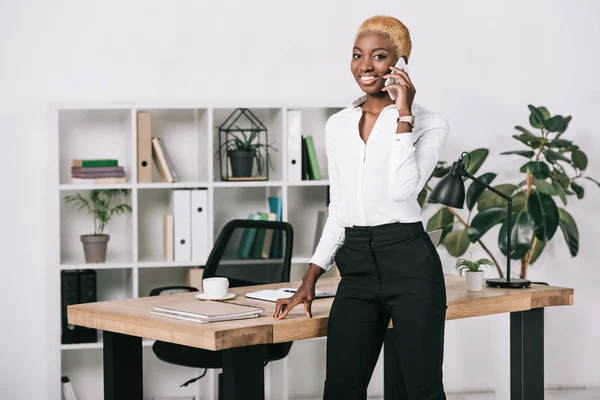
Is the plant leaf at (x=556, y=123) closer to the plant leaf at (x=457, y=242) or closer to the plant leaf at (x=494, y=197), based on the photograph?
the plant leaf at (x=494, y=197)

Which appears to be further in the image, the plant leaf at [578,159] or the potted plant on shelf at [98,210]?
the plant leaf at [578,159]

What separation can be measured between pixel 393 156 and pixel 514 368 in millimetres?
1172

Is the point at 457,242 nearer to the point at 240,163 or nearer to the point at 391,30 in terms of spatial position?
the point at 240,163

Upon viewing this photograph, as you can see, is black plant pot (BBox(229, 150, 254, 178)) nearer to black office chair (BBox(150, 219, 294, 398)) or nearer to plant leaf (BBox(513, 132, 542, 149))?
black office chair (BBox(150, 219, 294, 398))

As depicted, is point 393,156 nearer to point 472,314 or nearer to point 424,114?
point 424,114

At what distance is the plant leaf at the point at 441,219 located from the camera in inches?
175

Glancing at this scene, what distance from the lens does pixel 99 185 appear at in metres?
4.18

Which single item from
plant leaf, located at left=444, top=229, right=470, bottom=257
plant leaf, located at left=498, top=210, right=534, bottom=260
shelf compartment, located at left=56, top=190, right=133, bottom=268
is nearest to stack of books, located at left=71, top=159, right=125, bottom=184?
shelf compartment, located at left=56, top=190, right=133, bottom=268

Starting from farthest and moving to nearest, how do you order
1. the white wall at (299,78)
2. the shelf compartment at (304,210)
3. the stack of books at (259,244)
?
the shelf compartment at (304,210)
the white wall at (299,78)
the stack of books at (259,244)

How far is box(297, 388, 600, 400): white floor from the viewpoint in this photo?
188 inches

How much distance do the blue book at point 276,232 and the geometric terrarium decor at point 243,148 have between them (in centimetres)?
13

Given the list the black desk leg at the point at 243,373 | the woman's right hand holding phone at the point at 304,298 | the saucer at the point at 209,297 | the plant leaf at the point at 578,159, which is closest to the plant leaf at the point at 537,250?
the plant leaf at the point at 578,159

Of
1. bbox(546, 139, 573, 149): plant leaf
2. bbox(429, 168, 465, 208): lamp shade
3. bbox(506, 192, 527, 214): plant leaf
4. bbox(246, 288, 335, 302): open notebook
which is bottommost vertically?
bbox(246, 288, 335, 302): open notebook

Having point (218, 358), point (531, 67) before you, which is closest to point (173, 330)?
point (218, 358)
